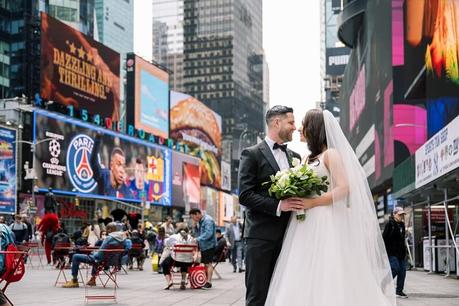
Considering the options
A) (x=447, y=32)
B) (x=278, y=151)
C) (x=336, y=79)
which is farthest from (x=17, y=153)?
(x=336, y=79)

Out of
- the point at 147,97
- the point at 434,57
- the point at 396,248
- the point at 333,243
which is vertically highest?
the point at 147,97

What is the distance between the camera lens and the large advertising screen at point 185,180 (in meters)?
86.6

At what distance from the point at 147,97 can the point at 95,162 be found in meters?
17.6

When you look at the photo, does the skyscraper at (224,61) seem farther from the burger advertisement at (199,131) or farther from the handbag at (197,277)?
the handbag at (197,277)

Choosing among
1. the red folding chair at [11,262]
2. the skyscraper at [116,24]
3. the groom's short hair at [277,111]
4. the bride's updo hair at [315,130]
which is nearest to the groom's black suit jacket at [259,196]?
the groom's short hair at [277,111]

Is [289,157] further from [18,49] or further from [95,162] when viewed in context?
[18,49]

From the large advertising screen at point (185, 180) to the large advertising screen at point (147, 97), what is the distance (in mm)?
4931

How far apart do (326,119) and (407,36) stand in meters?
37.8

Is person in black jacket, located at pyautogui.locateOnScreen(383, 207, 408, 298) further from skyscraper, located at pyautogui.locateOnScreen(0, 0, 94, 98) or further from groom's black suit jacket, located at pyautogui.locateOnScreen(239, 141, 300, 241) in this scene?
skyscraper, located at pyautogui.locateOnScreen(0, 0, 94, 98)

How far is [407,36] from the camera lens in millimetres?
41500

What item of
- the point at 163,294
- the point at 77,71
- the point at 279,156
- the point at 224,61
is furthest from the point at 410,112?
the point at 224,61

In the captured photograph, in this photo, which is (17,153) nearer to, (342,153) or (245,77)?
(342,153)

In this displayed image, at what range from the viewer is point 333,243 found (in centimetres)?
525

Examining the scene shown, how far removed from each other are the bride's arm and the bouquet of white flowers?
0.05 m
